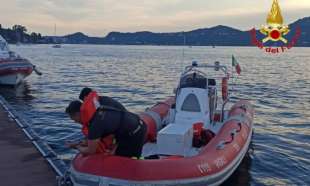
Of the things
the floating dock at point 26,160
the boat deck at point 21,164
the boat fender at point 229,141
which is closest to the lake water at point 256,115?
the boat fender at point 229,141

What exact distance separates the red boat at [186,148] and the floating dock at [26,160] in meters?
1.23

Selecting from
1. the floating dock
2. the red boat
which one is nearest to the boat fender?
the red boat

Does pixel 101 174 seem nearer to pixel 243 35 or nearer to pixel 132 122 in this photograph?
pixel 132 122

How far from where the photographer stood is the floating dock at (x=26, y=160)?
294 inches

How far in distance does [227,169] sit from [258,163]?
3.78 meters

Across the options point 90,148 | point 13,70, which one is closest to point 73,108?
point 90,148

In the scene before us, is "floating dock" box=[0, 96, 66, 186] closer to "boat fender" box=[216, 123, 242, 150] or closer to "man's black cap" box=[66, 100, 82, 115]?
Result: "man's black cap" box=[66, 100, 82, 115]

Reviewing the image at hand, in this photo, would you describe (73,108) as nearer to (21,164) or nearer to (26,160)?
(21,164)

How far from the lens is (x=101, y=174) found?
6273 millimetres

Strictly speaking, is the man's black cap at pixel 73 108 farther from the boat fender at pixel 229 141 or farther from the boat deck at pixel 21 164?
the boat fender at pixel 229 141

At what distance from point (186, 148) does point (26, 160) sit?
129 inches

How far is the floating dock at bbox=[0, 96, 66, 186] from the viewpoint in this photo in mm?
7469

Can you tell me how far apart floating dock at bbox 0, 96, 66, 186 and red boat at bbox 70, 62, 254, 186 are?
123 centimetres

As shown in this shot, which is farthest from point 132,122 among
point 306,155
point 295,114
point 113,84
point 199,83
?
point 113,84
